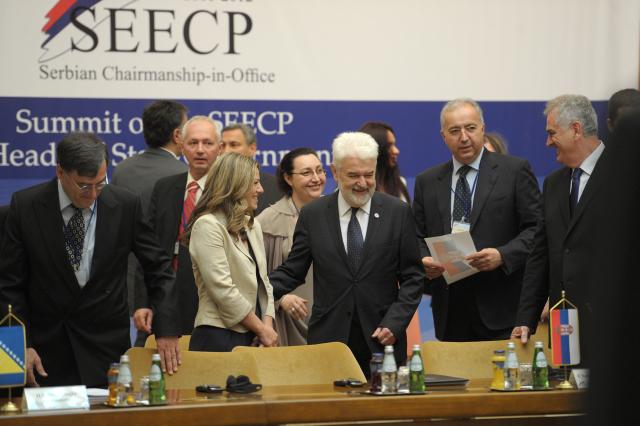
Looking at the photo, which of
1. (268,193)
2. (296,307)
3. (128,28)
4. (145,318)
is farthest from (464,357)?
(128,28)

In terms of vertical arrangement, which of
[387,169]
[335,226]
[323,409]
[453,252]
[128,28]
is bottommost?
[323,409]

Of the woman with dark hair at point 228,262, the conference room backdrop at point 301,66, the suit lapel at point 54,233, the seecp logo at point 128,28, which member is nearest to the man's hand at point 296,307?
the woman with dark hair at point 228,262

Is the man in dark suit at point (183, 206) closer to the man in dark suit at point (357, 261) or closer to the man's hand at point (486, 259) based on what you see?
the man in dark suit at point (357, 261)

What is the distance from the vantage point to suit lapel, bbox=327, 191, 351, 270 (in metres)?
4.93

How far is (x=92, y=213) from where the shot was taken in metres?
4.39

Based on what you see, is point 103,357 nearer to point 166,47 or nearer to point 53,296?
point 53,296

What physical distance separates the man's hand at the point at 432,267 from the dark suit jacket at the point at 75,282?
1.41 m

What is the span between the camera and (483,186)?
5395 mm

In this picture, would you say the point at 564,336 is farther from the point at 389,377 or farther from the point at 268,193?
the point at 268,193

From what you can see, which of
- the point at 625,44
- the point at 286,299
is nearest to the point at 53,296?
the point at 286,299

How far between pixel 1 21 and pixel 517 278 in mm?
3869

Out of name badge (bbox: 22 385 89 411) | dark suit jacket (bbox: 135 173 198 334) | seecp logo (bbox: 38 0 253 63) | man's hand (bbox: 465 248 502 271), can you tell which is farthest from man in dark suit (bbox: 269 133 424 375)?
seecp logo (bbox: 38 0 253 63)

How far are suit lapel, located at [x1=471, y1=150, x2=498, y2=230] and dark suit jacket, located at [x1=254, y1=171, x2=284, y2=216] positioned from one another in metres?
1.32

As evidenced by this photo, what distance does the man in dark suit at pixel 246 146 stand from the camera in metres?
6.30
